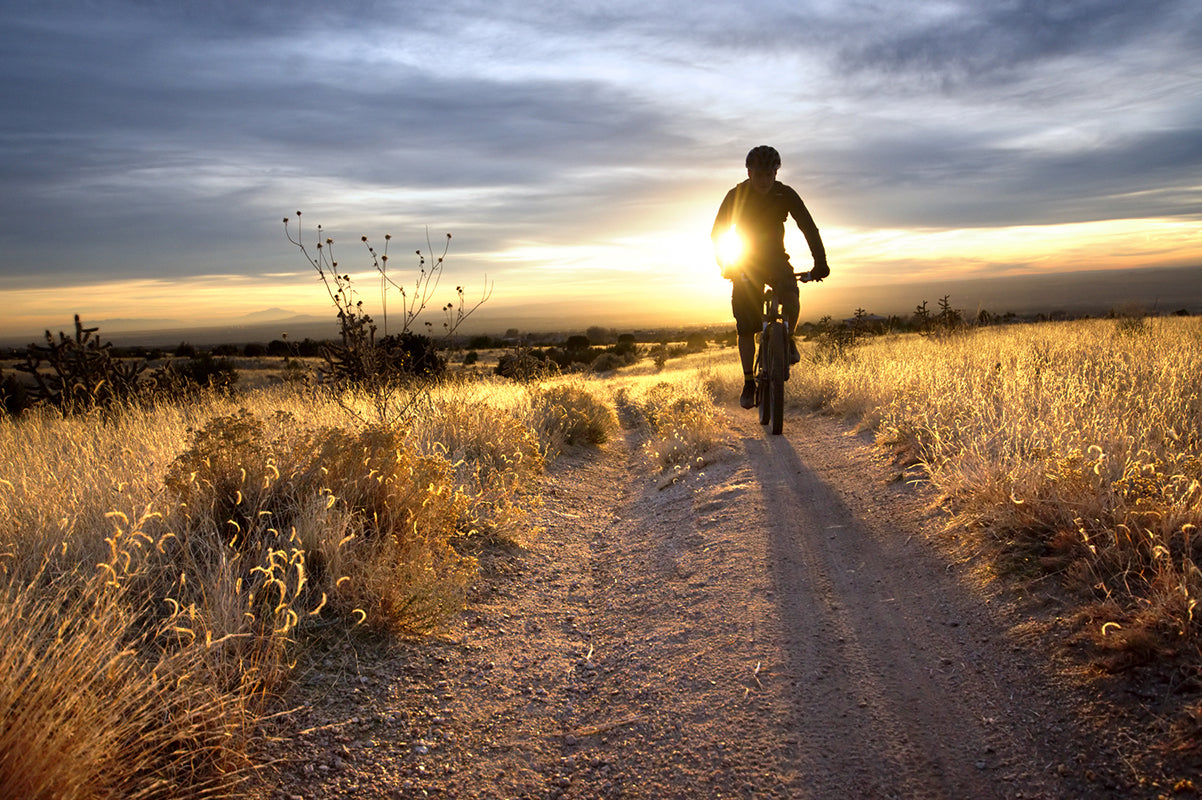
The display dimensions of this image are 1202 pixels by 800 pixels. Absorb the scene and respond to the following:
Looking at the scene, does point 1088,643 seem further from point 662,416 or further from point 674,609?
point 662,416

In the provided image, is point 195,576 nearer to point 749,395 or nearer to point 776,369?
point 776,369

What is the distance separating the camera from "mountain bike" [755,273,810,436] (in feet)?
23.3

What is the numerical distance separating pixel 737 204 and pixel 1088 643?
5.59 meters

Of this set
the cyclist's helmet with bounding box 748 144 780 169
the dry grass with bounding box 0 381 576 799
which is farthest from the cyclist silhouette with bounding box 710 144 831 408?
the dry grass with bounding box 0 381 576 799

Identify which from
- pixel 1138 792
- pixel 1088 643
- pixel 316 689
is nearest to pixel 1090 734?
pixel 1138 792

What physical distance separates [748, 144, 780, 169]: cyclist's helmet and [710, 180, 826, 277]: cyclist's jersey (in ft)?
0.80

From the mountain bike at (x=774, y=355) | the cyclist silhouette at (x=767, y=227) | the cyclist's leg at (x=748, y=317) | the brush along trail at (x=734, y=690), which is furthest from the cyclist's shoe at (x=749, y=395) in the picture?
the brush along trail at (x=734, y=690)

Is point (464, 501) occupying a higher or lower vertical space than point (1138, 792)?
higher

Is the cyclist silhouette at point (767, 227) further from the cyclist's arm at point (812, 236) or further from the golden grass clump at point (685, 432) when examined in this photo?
the golden grass clump at point (685, 432)

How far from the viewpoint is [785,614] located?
3.37 meters

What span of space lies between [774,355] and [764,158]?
1.93 m

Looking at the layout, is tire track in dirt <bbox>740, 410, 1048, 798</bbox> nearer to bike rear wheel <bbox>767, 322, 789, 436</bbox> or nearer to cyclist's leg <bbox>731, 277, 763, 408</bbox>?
bike rear wheel <bbox>767, 322, 789, 436</bbox>

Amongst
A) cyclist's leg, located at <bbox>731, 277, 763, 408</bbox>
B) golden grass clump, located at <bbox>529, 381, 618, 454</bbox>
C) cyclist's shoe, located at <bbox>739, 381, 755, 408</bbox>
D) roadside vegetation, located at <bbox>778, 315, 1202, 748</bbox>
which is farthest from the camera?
golden grass clump, located at <bbox>529, 381, 618, 454</bbox>

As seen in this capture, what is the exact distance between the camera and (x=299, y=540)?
3357 mm
